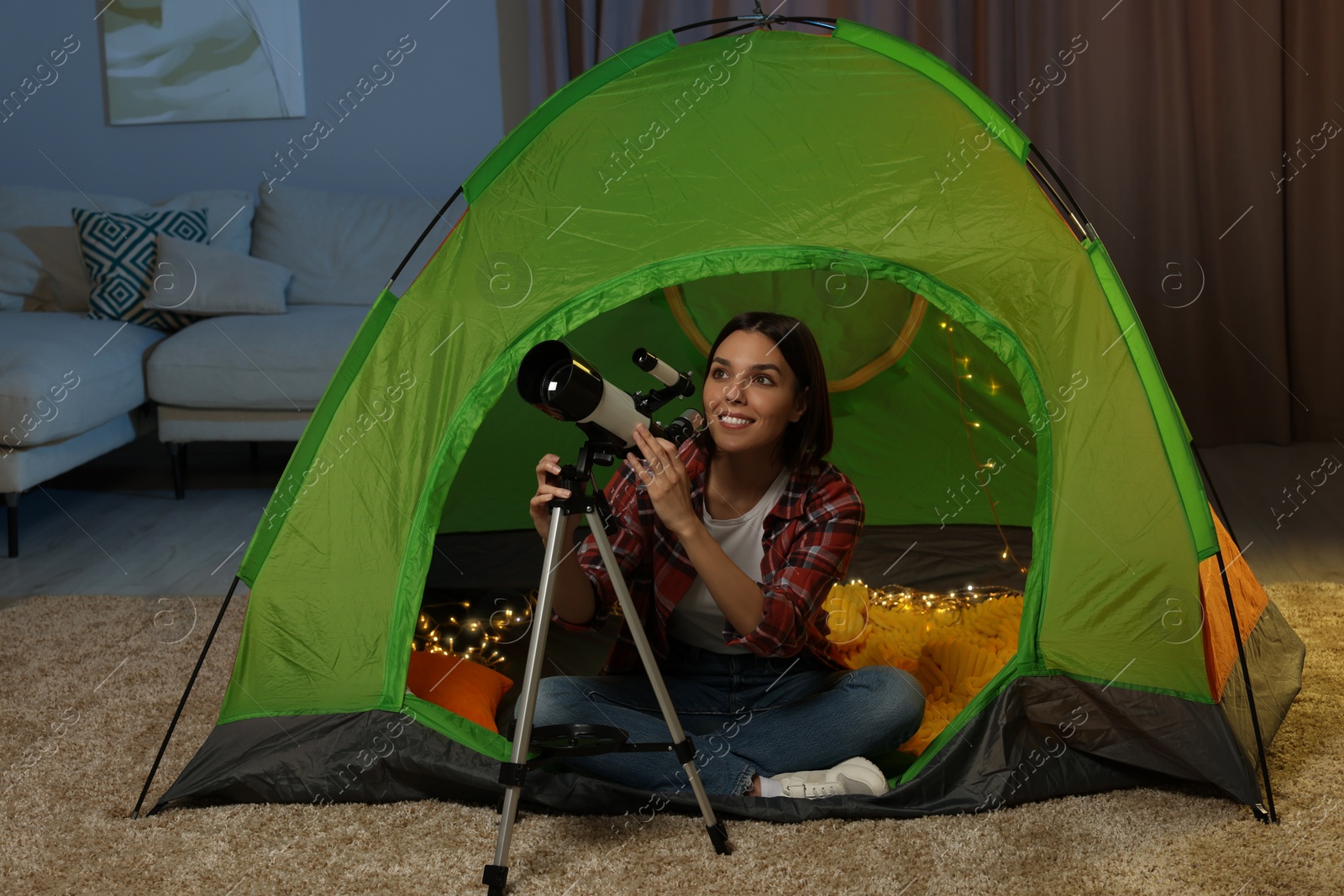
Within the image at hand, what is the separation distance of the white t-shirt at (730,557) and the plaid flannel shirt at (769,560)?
0.02m

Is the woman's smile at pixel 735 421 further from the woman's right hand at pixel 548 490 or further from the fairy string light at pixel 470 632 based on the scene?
the fairy string light at pixel 470 632

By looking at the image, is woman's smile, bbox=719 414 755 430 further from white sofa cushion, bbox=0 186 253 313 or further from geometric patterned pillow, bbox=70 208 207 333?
white sofa cushion, bbox=0 186 253 313

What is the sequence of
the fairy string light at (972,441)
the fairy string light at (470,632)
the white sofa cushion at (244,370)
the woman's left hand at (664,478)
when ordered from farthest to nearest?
the white sofa cushion at (244,370) < the fairy string light at (972,441) < the fairy string light at (470,632) < the woman's left hand at (664,478)

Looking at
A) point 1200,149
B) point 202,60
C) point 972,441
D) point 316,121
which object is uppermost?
point 202,60

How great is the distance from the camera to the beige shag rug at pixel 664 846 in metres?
1.33

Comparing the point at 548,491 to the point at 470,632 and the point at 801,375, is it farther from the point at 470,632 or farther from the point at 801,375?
the point at 470,632

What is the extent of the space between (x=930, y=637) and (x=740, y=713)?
23.9 inches

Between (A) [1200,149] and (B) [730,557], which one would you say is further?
(A) [1200,149]

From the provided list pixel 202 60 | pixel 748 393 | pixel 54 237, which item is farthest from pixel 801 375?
pixel 202 60

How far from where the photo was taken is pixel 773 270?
5.27 feet

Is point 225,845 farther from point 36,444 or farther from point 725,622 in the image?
point 36,444

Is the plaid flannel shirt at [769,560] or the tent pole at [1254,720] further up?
the plaid flannel shirt at [769,560]

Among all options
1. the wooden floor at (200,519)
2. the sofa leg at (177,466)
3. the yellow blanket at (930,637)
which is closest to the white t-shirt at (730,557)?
the yellow blanket at (930,637)

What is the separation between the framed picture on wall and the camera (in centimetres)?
389
